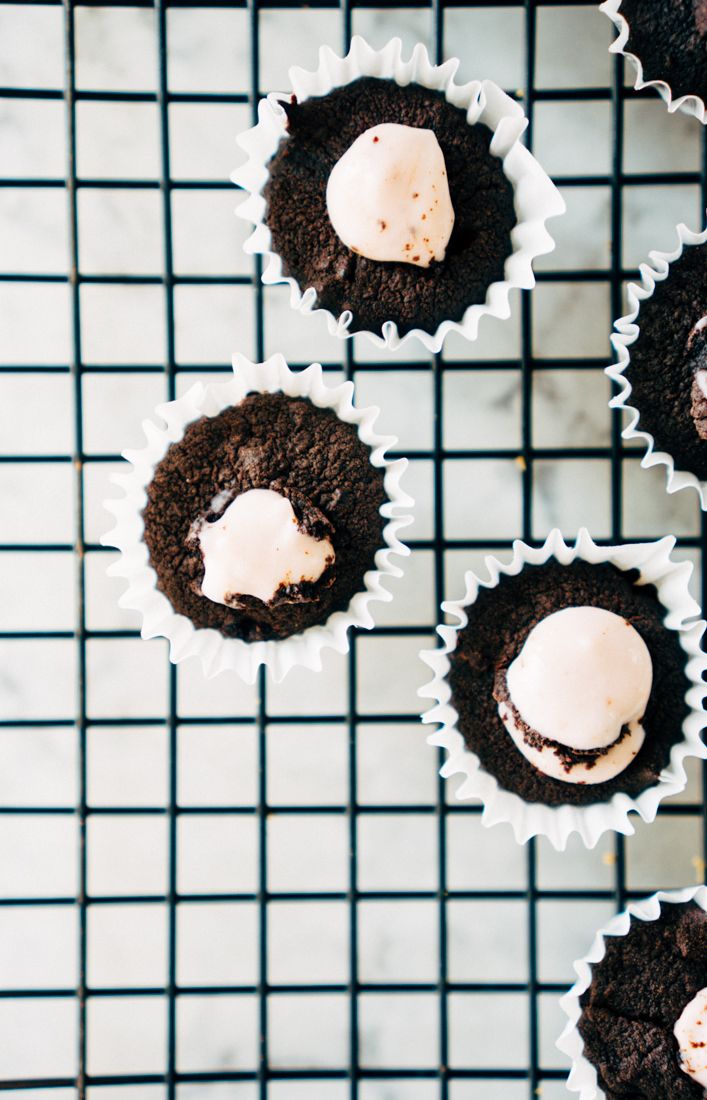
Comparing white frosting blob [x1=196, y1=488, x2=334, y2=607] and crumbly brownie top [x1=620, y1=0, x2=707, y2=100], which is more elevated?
crumbly brownie top [x1=620, y1=0, x2=707, y2=100]

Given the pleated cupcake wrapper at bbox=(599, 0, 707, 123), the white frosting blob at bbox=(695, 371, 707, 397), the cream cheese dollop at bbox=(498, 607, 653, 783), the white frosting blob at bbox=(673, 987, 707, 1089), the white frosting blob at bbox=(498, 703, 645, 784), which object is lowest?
the white frosting blob at bbox=(673, 987, 707, 1089)

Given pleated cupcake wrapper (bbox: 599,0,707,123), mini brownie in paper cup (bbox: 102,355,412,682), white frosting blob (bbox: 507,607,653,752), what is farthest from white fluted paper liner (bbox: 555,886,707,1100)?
pleated cupcake wrapper (bbox: 599,0,707,123)

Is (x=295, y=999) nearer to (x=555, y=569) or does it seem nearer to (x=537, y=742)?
(x=537, y=742)

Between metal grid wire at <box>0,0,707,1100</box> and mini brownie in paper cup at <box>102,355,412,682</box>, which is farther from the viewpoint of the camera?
metal grid wire at <box>0,0,707,1100</box>

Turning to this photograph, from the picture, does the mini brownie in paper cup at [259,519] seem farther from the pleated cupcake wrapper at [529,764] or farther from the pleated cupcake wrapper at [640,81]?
the pleated cupcake wrapper at [640,81]

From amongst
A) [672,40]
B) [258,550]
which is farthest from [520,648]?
[672,40]

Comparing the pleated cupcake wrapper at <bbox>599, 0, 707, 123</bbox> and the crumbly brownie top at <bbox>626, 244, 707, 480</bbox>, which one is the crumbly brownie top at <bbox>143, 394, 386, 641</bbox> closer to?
the crumbly brownie top at <bbox>626, 244, 707, 480</bbox>

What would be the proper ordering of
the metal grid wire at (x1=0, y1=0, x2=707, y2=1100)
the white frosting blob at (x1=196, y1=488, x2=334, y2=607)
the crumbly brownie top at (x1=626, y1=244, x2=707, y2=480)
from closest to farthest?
the white frosting blob at (x1=196, y1=488, x2=334, y2=607)
the crumbly brownie top at (x1=626, y1=244, x2=707, y2=480)
the metal grid wire at (x1=0, y1=0, x2=707, y2=1100)

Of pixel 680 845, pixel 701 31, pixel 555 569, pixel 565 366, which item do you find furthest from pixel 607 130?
pixel 680 845
